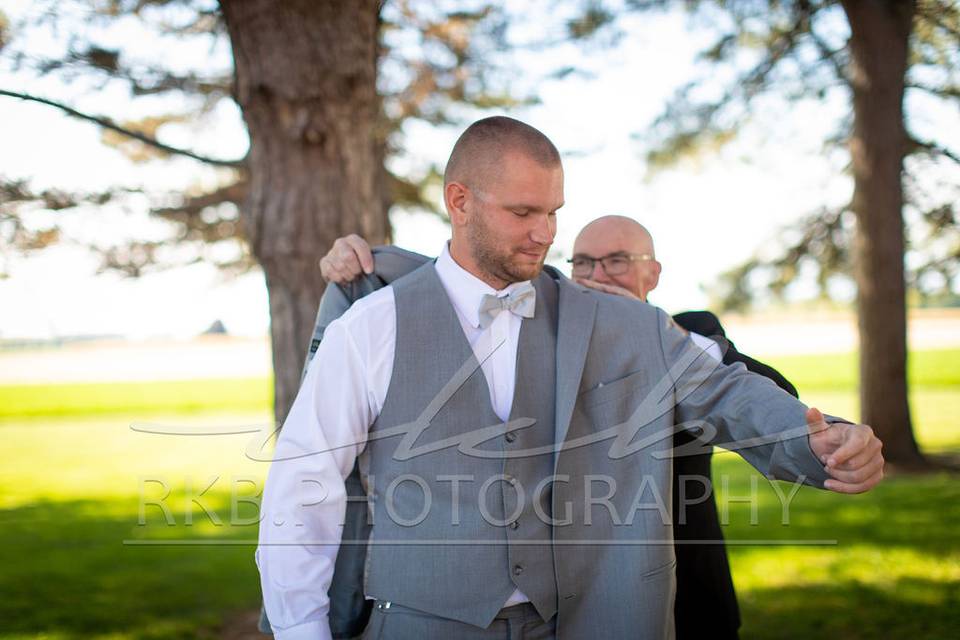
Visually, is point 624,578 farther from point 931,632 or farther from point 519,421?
point 931,632

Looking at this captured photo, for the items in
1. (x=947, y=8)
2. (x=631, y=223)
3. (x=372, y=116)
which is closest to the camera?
(x=631, y=223)

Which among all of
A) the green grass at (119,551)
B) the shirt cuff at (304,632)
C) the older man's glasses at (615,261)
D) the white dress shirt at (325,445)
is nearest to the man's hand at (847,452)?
the white dress shirt at (325,445)

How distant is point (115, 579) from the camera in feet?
19.4

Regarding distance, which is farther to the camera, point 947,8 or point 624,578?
point 947,8

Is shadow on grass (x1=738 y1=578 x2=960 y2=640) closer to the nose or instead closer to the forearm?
the nose

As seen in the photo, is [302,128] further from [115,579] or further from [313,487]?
[115,579]

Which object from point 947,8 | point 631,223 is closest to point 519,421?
point 631,223

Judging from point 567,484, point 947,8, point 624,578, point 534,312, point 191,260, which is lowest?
point 624,578

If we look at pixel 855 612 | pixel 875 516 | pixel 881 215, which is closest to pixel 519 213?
pixel 855 612

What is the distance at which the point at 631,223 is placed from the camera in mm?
2986

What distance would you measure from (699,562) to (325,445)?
1335 mm

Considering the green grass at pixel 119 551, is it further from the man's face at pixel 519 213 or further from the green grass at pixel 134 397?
the green grass at pixel 134 397

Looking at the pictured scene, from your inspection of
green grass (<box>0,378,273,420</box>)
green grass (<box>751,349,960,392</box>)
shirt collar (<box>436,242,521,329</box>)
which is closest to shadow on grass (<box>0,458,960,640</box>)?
shirt collar (<box>436,242,521,329</box>)

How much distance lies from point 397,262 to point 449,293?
294 mm
